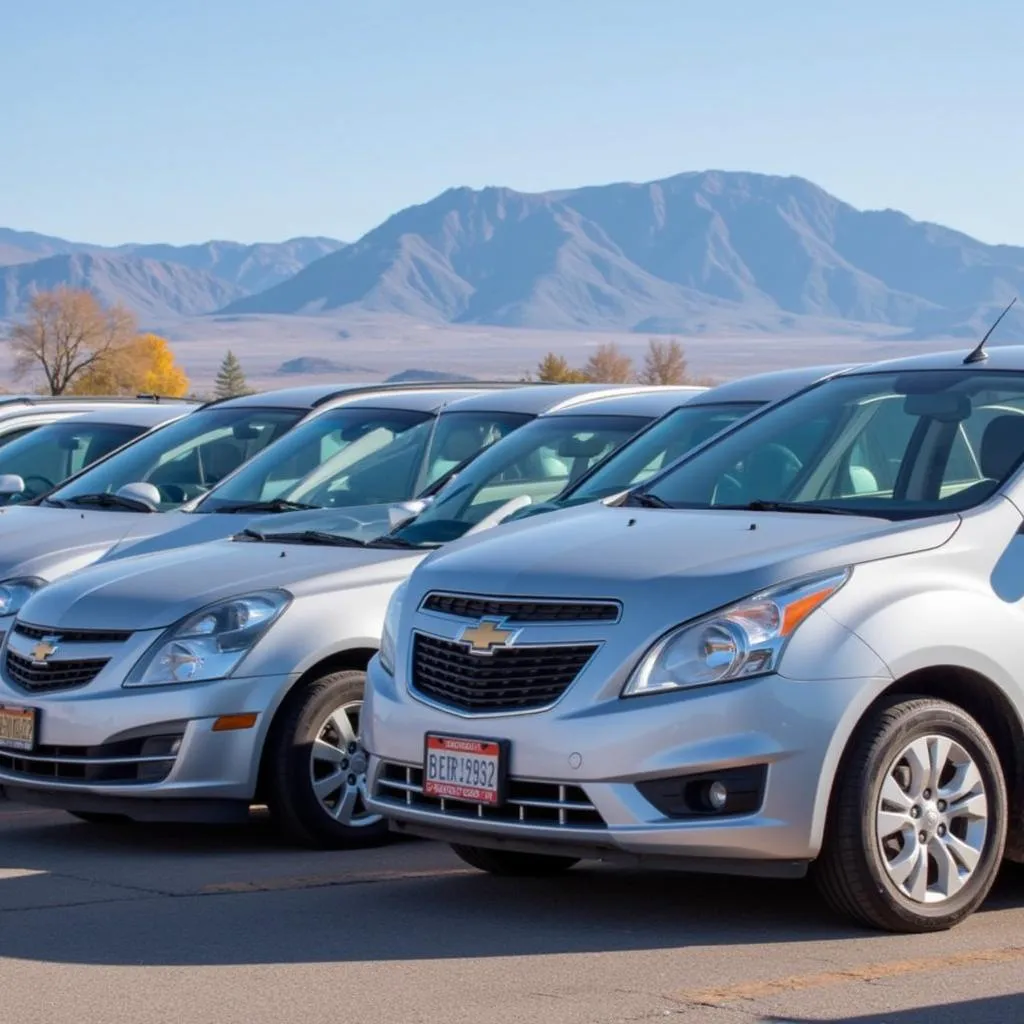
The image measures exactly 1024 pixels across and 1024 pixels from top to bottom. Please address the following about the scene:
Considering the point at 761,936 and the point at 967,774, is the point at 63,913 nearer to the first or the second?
the point at 761,936

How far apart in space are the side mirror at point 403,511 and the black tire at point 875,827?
11.2ft

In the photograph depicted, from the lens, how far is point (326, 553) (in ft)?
28.5

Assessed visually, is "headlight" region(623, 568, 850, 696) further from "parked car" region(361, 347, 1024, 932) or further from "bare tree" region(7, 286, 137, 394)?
"bare tree" region(7, 286, 137, 394)

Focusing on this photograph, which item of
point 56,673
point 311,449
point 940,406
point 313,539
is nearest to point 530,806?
point 940,406

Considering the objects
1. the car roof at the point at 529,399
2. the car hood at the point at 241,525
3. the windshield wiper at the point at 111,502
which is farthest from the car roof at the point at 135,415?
the car hood at the point at 241,525

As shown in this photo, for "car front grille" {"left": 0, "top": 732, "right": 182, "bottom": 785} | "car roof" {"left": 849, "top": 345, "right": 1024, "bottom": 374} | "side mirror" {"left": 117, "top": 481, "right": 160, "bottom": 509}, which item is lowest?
"car front grille" {"left": 0, "top": 732, "right": 182, "bottom": 785}

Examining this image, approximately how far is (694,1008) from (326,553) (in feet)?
12.0

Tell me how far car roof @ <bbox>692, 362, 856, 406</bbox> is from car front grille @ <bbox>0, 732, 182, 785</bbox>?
3235 millimetres

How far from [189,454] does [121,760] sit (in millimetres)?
4539

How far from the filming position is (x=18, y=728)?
323 inches

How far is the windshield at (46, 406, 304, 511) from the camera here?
39.3 ft

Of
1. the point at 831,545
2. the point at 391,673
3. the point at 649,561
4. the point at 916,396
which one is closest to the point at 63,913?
the point at 391,673

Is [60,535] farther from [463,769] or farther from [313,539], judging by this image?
[463,769]

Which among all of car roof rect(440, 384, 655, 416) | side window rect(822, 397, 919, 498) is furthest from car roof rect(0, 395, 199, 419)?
side window rect(822, 397, 919, 498)
